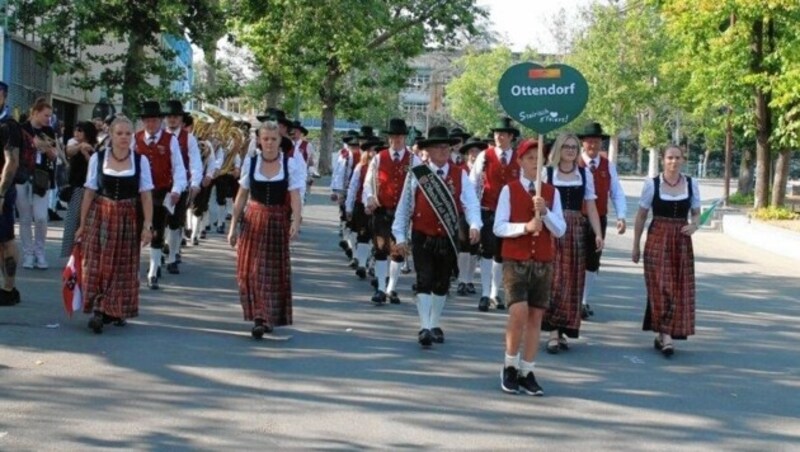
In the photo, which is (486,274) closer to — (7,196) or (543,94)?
(543,94)

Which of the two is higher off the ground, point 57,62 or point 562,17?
point 562,17

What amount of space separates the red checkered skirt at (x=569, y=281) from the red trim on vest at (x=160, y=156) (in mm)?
4618

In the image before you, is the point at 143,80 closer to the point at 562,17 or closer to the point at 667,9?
the point at 667,9

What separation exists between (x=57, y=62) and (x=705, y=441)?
21.1 meters

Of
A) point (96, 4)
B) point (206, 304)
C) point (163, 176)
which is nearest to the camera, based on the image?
point (206, 304)

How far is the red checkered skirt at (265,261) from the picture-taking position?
9820 mm

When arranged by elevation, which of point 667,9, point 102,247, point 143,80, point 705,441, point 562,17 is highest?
point 562,17

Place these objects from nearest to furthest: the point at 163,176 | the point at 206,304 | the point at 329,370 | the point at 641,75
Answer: the point at 329,370
the point at 206,304
the point at 163,176
the point at 641,75

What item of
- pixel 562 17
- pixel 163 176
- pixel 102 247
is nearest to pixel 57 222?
pixel 163 176

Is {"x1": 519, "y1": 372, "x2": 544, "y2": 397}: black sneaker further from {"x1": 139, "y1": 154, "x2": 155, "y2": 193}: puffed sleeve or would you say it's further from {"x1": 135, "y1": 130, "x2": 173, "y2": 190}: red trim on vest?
{"x1": 135, "y1": 130, "x2": 173, "y2": 190}: red trim on vest

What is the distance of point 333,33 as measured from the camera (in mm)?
30391

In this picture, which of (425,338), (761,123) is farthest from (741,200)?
(425,338)

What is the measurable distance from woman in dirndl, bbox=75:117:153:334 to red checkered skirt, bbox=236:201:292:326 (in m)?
0.83

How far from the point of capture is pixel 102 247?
32.1 feet
